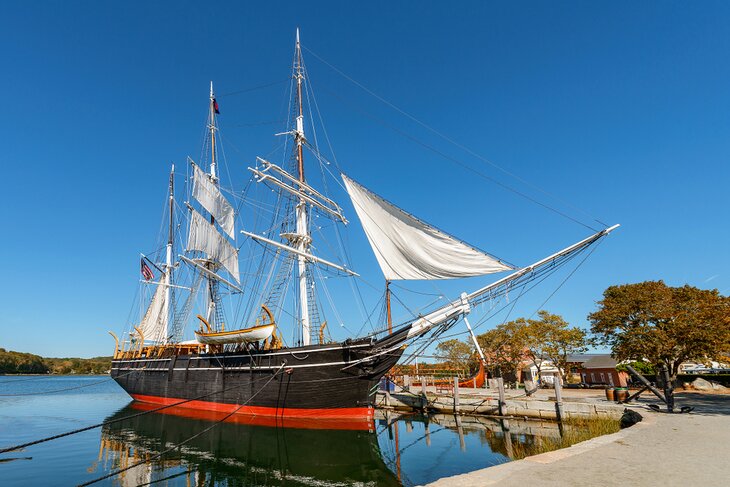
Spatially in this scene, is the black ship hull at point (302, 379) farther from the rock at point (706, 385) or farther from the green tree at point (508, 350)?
the rock at point (706, 385)

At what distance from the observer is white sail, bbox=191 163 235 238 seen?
3784cm

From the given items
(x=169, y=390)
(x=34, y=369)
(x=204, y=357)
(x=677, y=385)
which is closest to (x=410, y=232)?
(x=204, y=357)

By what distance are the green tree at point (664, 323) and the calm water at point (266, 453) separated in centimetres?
620

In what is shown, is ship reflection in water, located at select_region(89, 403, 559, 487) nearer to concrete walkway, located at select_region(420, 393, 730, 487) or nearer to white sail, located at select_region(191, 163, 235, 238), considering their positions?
concrete walkway, located at select_region(420, 393, 730, 487)

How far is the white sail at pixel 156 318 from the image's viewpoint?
139 ft

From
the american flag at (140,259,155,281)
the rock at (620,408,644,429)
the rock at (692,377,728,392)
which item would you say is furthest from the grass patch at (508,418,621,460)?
the american flag at (140,259,155,281)

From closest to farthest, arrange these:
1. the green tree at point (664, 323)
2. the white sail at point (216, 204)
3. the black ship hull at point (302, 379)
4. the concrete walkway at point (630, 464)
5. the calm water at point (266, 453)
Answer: the concrete walkway at point (630, 464), the calm water at point (266, 453), the green tree at point (664, 323), the black ship hull at point (302, 379), the white sail at point (216, 204)

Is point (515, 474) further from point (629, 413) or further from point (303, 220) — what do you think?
point (303, 220)

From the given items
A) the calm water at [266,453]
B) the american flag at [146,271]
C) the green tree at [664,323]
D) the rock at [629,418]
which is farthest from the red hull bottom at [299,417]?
the american flag at [146,271]

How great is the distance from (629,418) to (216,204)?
36.0 meters

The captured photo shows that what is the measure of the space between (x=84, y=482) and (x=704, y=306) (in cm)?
2613

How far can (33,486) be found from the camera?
1084cm

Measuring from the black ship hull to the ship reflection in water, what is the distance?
0.75 m

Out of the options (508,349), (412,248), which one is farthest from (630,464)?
(508,349)
